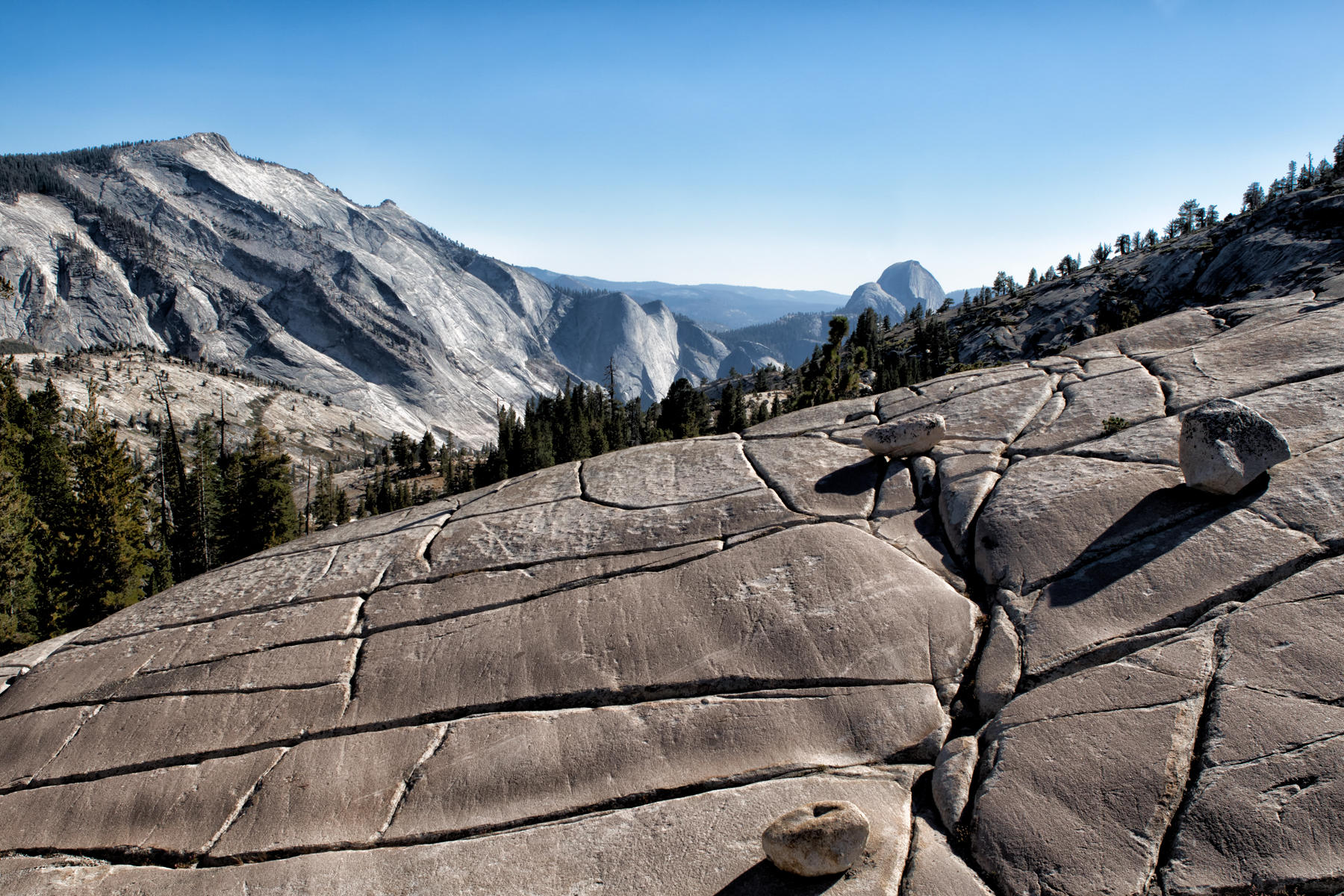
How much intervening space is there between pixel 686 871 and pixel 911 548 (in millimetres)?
6633

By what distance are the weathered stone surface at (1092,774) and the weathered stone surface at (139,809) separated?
392 inches

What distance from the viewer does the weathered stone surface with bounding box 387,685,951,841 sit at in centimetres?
889

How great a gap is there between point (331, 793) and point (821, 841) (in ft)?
22.6

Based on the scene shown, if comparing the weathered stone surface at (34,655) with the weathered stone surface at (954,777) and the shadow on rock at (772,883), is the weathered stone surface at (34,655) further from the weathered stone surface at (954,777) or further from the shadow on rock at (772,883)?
the weathered stone surface at (954,777)

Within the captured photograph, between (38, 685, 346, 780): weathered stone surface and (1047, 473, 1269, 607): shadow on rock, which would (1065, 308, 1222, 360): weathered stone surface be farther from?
(38, 685, 346, 780): weathered stone surface

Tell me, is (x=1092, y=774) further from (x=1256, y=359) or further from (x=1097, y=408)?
(x=1256, y=359)

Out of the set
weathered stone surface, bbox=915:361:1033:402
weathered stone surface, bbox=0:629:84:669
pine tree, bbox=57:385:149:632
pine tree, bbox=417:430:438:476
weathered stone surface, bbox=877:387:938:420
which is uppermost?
weathered stone surface, bbox=915:361:1033:402

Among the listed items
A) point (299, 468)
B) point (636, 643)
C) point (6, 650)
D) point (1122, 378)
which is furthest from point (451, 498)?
point (299, 468)

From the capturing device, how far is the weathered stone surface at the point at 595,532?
13102mm

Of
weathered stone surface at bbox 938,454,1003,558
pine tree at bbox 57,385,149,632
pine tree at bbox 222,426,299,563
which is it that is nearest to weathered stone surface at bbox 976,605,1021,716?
weathered stone surface at bbox 938,454,1003,558

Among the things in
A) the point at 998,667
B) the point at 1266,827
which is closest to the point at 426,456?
the point at 998,667

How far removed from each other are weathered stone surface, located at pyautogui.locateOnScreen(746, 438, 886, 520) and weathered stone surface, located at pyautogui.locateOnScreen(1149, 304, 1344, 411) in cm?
620

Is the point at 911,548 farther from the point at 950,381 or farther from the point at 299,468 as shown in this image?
the point at 299,468

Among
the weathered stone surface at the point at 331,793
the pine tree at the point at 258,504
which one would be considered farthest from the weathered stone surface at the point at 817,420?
the pine tree at the point at 258,504
